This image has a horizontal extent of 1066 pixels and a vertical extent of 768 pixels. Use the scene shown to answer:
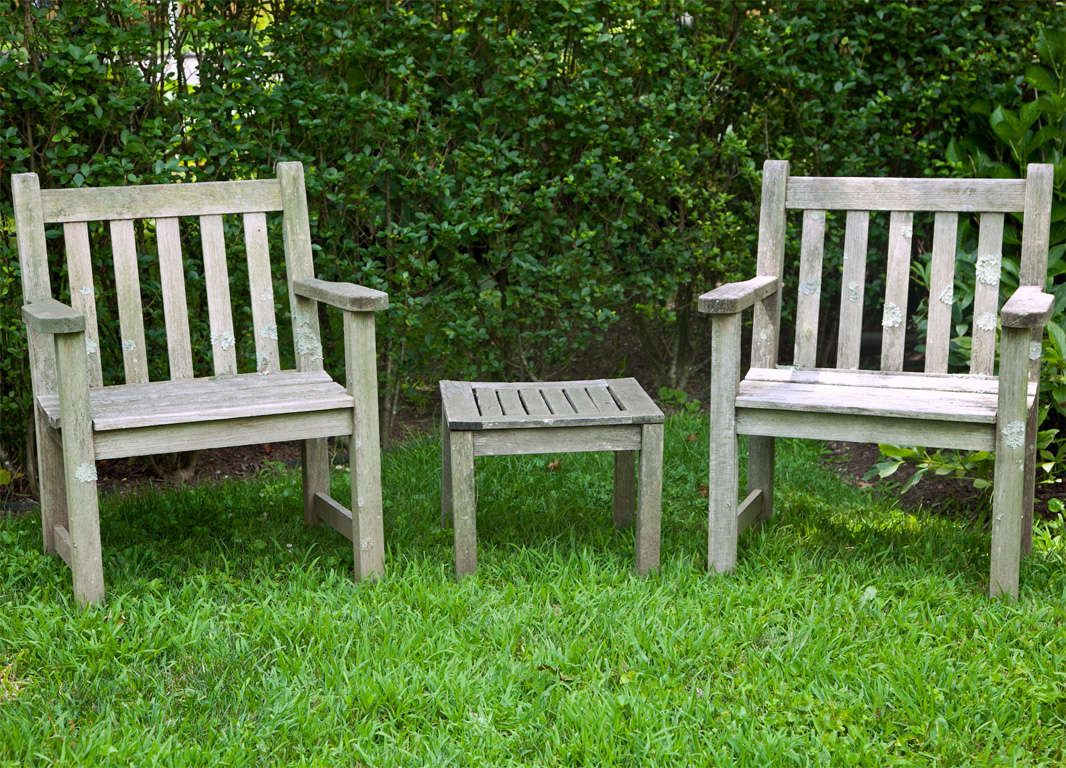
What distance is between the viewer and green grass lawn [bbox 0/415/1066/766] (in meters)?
2.39

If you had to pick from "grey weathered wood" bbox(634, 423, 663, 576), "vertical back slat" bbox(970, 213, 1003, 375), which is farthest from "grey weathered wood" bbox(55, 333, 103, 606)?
"vertical back slat" bbox(970, 213, 1003, 375)

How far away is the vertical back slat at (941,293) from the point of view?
3.35m

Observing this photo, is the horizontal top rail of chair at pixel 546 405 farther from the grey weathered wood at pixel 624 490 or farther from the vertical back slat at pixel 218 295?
the vertical back slat at pixel 218 295

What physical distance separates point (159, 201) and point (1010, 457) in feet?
8.04

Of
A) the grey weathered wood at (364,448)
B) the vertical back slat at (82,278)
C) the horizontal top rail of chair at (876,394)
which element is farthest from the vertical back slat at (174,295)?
the horizontal top rail of chair at (876,394)

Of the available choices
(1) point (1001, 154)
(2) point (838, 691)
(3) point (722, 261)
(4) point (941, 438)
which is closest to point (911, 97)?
(1) point (1001, 154)

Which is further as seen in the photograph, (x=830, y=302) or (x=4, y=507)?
(x=830, y=302)

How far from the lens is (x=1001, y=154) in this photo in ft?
15.0

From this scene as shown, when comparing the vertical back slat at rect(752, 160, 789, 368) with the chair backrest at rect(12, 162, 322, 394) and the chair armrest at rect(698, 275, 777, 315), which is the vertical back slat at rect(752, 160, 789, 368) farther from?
the chair backrest at rect(12, 162, 322, 394)

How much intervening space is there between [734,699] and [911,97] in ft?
10.3

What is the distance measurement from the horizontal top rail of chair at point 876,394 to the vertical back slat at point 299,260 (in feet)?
4.32

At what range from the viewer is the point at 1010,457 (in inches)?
114

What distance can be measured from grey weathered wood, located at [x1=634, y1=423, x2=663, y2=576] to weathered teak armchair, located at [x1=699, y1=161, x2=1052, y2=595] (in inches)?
6.2

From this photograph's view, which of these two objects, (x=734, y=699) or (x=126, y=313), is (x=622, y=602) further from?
(x=126, y=313)
